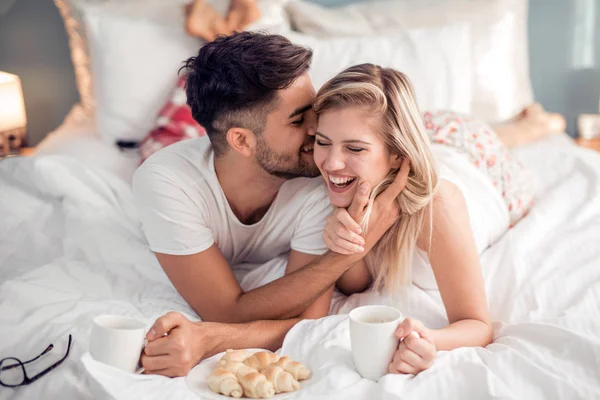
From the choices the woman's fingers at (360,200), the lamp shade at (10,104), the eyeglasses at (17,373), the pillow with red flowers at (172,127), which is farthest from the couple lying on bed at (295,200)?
the lamp shade at (10,104)

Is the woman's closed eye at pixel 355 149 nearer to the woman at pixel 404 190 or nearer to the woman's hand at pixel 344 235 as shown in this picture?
the woman at pixel 404 190

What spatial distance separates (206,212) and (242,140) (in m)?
0.20

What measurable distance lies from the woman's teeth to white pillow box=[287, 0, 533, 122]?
138cm

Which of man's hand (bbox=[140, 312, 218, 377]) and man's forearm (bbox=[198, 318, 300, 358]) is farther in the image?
man's forearm (bbox=[198, 318, 300, 358])

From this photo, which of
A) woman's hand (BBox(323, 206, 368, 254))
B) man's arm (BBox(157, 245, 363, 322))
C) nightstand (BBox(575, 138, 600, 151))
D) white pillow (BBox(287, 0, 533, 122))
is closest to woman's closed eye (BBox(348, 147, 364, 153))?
woman's hand (BBox(323, 206, 368, 254))

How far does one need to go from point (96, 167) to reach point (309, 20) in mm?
1080

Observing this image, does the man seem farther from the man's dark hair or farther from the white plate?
the white plate

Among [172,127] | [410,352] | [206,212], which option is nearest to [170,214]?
[206,212]

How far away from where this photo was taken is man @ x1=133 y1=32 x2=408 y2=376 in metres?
1.54

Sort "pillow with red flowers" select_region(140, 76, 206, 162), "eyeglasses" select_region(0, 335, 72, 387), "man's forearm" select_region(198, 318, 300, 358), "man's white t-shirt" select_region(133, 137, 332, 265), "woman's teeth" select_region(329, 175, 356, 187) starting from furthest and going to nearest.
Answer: "pillow with red flowers" select_region(140, 76, 206, 162) → "man's white t-shirt" select_region(133, 137, 332, 265) → "woman's teeth" select_region(329, 175, 356, 187) → "man's forearm" select_region(198, 318, 300, 358) → "eyeglasses" select_region(0, 335, 72, 387)

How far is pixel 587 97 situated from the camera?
3229 mm

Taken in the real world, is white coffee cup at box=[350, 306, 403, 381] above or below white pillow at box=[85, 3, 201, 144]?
below

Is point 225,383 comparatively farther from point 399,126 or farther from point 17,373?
point 399,126

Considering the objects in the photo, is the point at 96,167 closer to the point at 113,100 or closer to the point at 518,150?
the point at 113,100
